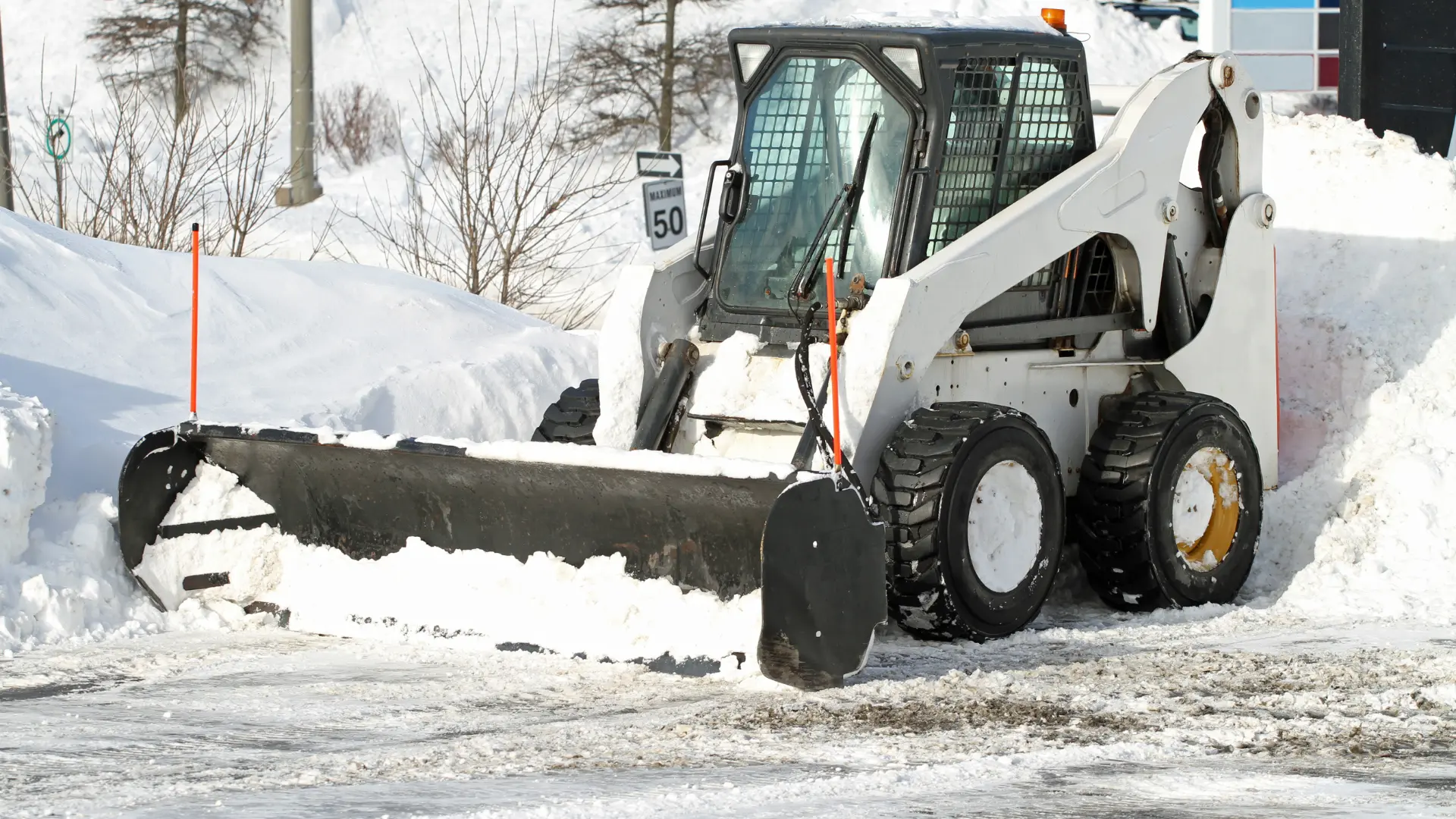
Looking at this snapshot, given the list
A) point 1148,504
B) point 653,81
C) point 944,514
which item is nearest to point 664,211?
point 1148,504

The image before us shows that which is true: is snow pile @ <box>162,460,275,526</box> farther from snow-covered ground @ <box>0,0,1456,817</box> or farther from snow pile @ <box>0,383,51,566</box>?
snow pile @ <box>0,383,51,566</box>

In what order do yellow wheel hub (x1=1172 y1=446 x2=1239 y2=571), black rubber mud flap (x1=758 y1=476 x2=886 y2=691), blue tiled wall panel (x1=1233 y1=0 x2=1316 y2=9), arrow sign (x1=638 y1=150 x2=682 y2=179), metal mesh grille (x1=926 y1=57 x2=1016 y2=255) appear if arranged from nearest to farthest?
black rubber mud flap (x1=758 y1=476 x2=886 y2=691) < metal mesh grille (x1=926 y1=57 x2=1016 y2=255) < yellow wheel hub (x1=1172 y1=446 x2=1239 y2=571) < arrow sign (x1=638 y1=150 x2=682 y2=179) < blue tiled wall panel (x1=1233 y1=0 x2=1316 y2=9)

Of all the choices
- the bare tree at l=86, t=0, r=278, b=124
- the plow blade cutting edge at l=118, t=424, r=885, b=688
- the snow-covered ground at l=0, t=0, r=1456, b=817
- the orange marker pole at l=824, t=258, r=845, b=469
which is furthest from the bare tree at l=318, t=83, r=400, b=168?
the orange marker pole at l=824, t=258, r=845, b=469

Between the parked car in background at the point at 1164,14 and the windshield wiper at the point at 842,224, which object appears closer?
the windshield wiper at the point at 842,224

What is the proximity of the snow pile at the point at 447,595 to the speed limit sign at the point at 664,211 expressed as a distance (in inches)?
191

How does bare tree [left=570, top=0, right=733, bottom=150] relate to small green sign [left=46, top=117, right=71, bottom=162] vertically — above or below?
above

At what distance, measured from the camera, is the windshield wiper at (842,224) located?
693 centimetres

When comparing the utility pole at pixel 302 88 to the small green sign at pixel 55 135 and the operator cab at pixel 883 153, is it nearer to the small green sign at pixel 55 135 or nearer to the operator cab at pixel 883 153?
the small green sign at pixel 55 135

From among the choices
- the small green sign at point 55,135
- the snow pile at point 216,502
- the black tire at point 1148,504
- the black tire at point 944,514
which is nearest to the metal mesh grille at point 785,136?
the black tire at point 944,514

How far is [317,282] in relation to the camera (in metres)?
10.3

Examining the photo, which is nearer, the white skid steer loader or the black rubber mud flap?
the black rubber mud flap

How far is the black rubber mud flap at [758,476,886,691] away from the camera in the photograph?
218 inches

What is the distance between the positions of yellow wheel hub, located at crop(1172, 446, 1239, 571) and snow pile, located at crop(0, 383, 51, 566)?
14.6ft

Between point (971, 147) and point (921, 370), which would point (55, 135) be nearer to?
point (971, 147)
